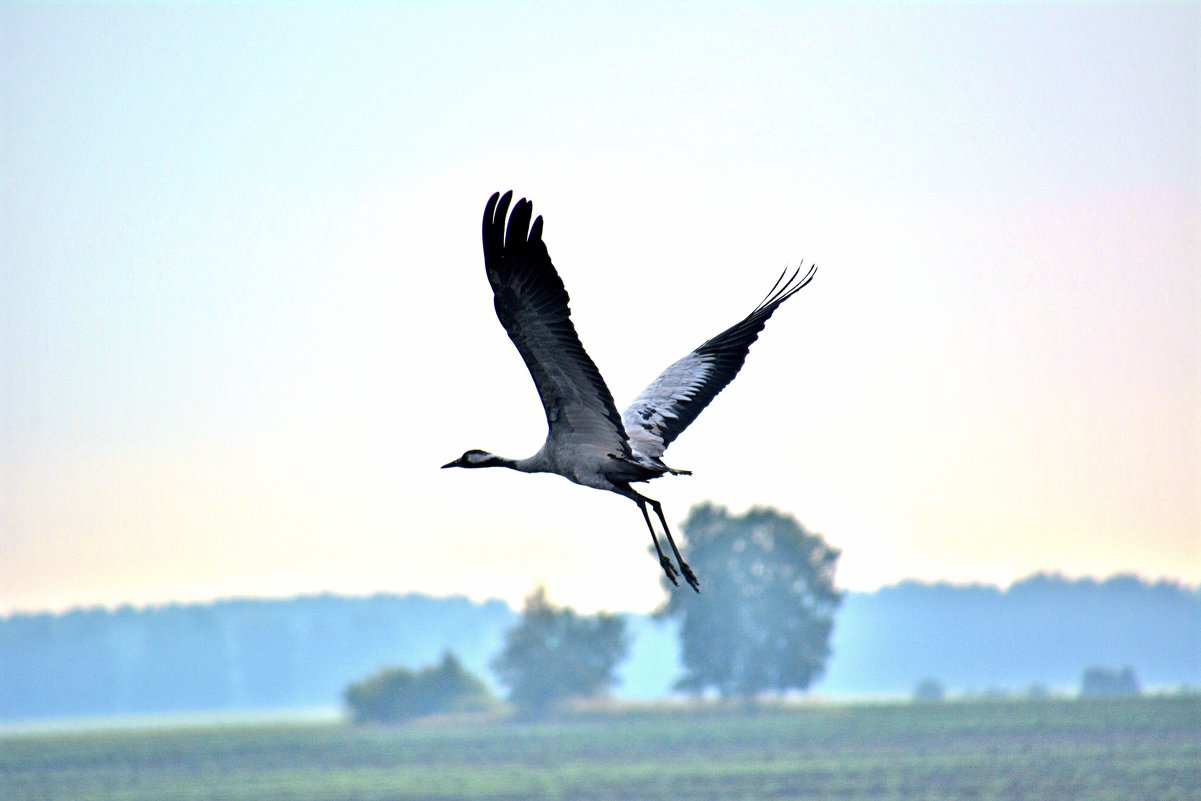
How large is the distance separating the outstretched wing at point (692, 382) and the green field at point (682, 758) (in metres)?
40.7

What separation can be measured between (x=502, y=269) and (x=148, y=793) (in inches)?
2466

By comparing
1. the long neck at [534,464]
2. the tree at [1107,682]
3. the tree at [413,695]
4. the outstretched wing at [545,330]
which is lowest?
the long neck at [534,464]

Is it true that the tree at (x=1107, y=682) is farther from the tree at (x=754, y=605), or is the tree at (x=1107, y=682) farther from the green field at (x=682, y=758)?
the tree at (x=754, y=605)

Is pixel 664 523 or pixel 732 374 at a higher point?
pixel 732 374

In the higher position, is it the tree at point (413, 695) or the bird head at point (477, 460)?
the tree at point (413, 695)

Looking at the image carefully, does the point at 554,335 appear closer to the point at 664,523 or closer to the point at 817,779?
the point at 664,523

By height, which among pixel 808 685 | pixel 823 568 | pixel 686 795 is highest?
pixel 823 568

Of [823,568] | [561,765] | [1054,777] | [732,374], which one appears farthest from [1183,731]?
[732,374]

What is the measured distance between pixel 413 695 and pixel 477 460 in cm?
11304

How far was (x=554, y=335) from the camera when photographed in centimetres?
1694

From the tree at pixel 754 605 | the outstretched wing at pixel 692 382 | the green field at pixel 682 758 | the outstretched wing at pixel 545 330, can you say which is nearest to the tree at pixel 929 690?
the green field at pixel 682 758

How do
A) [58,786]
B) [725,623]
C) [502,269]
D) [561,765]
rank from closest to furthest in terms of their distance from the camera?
[502,269]
[58,786]
[561,765]
[725,623]

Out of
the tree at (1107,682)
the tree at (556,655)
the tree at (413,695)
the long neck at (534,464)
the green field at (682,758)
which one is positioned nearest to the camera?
the long neck at (534,464)

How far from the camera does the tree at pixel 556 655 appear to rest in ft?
418
